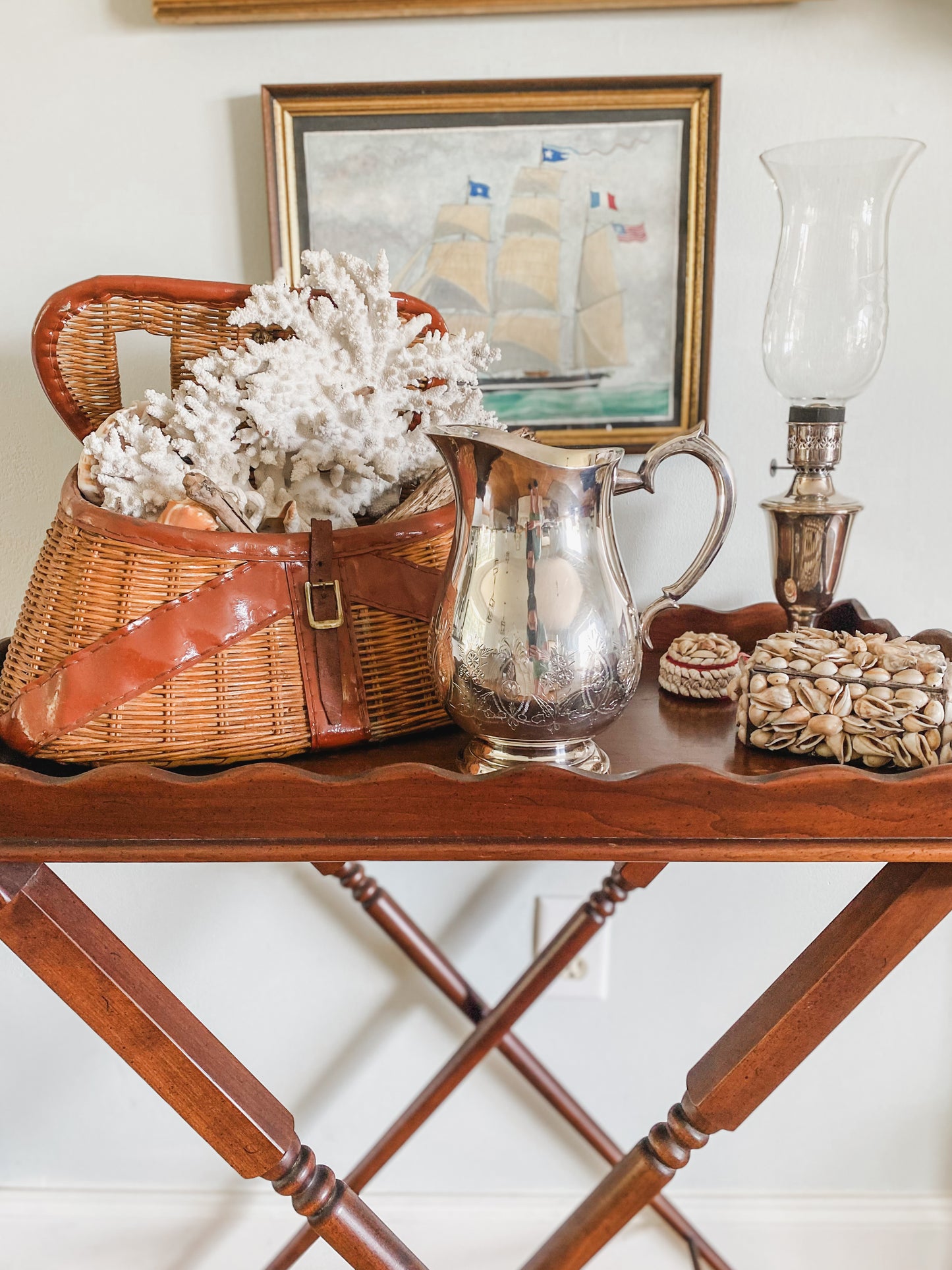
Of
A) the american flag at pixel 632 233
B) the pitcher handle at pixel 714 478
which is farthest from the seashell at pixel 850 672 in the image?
the american flag at pixel 632 233

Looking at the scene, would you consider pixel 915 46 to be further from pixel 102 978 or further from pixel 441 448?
pixel 102 978

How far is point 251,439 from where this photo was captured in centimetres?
61

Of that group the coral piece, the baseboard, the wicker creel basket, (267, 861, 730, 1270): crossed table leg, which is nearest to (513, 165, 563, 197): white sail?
the coral piece

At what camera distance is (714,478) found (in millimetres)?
598

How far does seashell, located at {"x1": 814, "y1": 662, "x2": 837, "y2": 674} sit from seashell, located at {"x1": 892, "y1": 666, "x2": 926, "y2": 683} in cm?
3

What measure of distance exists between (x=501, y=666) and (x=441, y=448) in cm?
14

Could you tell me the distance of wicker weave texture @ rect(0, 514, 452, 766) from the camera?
549 mm

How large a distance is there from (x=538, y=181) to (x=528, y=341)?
0.14 m

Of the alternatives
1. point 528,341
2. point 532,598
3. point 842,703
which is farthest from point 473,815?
point 528,341

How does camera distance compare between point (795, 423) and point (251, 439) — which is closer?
point (251, 439)

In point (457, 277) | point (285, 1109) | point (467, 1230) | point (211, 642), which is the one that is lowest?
point (467, 1230)

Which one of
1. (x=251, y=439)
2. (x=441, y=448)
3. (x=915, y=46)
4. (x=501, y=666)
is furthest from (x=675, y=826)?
(x=915, y=46)

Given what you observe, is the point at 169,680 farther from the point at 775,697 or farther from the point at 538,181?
the point at 538,181

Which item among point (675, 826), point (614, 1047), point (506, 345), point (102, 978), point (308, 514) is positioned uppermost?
point (506, 345)
